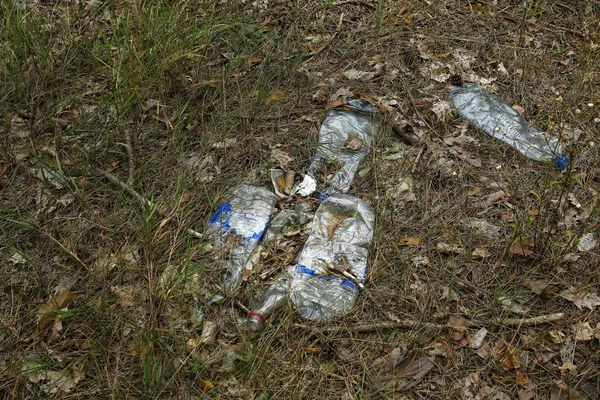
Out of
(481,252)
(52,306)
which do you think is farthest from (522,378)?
(52,306)

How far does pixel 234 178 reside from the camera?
316cm

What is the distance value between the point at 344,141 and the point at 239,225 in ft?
2.90

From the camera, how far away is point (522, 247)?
281 centimetres

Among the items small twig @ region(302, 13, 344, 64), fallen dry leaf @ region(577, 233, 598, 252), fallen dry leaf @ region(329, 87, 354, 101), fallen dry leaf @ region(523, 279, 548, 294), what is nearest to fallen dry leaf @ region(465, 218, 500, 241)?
fallen dry leaf @ region(523, 279, 548, 294)

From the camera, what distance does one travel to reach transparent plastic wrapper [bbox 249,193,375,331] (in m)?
2.65

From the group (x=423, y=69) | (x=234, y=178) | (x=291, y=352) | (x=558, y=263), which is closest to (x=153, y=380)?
(x=291, y=352)

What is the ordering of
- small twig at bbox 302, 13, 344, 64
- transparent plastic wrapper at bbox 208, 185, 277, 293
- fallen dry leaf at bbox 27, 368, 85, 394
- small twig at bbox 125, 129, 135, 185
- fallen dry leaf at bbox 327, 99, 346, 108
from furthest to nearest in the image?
small twig at bbox 302, 13, 344, 64
fallen dry leaf at bbox 327, 99, 346, 108
small twig at bbox 125, 129, 135, 185
transparent plastic wrapper at bbox 208, 185, 277, 293
fallen dry leaf at bbox 27, 368, 85, 394

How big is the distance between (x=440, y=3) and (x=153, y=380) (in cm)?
338

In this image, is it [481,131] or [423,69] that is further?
[423,69]

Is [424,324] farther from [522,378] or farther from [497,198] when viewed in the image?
[497,198]

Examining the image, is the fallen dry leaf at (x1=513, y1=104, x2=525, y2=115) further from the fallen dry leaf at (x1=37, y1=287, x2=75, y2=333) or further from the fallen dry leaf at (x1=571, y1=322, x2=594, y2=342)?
the fallen dry leaf at (x1=37, y1=287, x2=75, y2=333)

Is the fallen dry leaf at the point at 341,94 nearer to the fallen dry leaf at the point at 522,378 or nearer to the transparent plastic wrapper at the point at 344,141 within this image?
the transparent plastic wrapper at the point at 344,141

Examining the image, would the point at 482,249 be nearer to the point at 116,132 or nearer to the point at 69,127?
the point at 116,132

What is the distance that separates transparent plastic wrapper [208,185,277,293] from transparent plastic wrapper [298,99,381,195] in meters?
0.25
